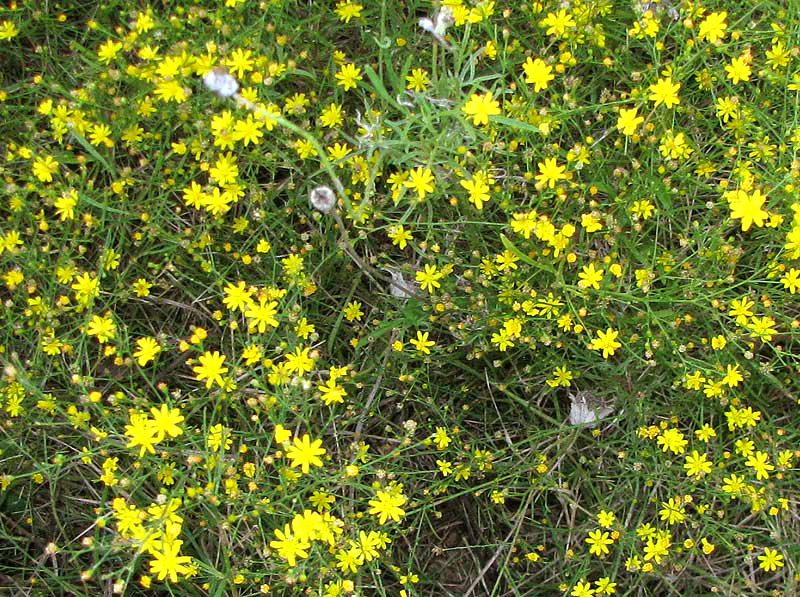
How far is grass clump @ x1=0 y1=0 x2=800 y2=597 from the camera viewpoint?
259 centimetres

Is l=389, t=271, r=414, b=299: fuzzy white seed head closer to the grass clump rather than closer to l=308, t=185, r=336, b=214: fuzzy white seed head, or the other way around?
the grass clump

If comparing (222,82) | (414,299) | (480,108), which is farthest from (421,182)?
(222,82)

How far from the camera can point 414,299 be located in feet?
9.50

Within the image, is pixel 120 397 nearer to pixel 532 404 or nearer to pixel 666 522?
pixel 532 404

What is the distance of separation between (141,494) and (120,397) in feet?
2.05

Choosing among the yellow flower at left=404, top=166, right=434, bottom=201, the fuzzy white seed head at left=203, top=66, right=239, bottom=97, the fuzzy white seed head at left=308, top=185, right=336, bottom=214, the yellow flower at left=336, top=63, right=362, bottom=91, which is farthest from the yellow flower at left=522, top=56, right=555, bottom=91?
the fuzzy white seed head at left=203, top=66, right=239, bottom=97

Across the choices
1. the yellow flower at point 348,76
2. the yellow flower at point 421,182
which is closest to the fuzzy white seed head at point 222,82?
the yellow flower at point 421,182

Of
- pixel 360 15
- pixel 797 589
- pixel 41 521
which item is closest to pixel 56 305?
pixel 41 521

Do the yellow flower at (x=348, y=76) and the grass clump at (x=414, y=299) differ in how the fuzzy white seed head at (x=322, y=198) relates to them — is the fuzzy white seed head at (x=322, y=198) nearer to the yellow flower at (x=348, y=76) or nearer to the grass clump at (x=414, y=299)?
the grass clump at (x=414, y=299)

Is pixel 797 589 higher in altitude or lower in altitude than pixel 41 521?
lower

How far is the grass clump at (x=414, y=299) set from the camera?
102 inches

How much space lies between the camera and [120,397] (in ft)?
7.90

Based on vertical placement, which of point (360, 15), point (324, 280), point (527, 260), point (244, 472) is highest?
point (360, 15)

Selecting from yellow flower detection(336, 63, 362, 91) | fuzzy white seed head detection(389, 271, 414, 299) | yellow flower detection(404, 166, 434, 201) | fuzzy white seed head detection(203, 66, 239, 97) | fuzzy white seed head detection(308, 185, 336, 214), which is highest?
fuzzy white seed head detection(203, 66, 239, 97)
